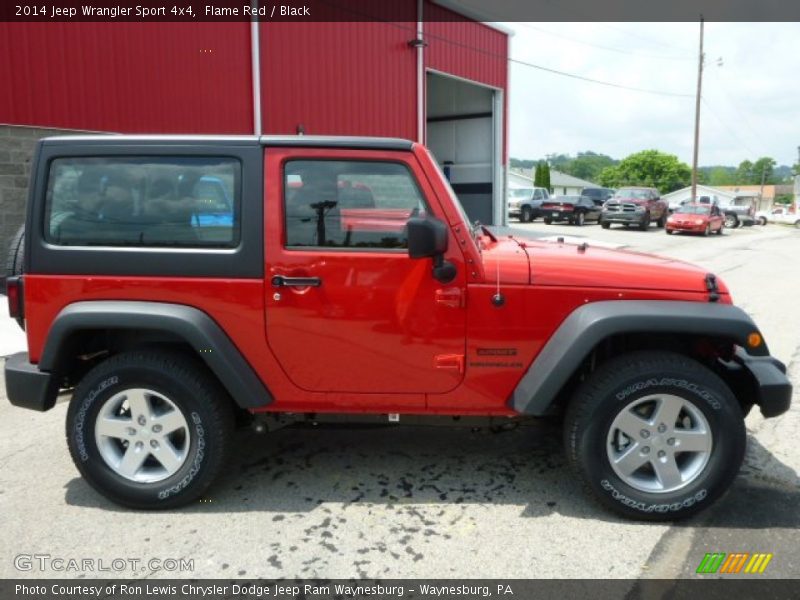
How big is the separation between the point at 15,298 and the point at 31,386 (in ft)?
1.58

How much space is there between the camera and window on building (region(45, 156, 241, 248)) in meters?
3.21

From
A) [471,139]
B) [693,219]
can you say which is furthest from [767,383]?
[693,219]

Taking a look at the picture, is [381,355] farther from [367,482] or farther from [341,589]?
[341,589]

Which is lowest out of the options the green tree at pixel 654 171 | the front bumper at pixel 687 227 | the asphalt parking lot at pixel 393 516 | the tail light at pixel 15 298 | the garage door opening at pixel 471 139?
the asphalt parking lot at pixel 393 516

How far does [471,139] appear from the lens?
68.0ft

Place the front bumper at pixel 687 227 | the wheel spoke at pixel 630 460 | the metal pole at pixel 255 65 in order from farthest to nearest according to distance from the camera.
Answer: the front bumper at pixel 687 227 < the metal pole at pixel 255 65 < the wheel spoke at pixel 630 460

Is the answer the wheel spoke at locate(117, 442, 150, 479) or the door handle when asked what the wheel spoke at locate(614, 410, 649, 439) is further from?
the wheel spoke at locate(117, 442, 150, 479)

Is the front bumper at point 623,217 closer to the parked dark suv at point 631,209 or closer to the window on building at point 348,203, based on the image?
the parked dark suv at point 631,209

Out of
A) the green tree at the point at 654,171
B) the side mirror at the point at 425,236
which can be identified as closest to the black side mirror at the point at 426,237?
the side mirror at the point at 425,236

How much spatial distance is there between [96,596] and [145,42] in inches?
403

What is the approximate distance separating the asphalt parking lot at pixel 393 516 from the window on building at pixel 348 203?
56.3 inches

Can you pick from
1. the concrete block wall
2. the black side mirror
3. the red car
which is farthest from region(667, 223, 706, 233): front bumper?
the black side mirror

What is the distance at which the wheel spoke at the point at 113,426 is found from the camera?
10.7 ft

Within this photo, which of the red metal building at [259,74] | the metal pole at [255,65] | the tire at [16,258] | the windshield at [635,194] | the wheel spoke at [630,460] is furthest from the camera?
the windshield at [635,194]
